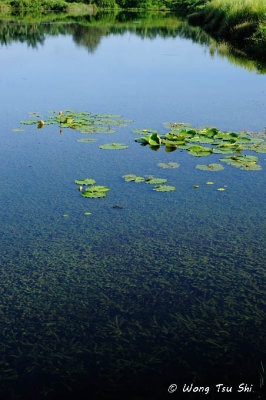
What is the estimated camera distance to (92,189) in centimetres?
365

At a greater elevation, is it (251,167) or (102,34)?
(102,34)

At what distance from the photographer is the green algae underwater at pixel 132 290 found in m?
1.83

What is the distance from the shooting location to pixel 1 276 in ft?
8.15

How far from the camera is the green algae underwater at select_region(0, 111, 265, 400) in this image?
1.83m

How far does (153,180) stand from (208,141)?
1.29m

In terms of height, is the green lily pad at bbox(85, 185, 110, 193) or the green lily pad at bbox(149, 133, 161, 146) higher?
the green lily pad at bbox(149, 133, 161, 146)

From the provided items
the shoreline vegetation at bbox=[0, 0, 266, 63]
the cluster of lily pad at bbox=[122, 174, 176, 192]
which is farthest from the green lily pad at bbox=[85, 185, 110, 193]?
the shoreline vegetation at bbox=[0, 0, 266, 63]

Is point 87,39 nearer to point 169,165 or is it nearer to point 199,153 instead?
point 199,153

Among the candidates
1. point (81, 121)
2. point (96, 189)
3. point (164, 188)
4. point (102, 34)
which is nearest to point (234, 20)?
point (102, 34)

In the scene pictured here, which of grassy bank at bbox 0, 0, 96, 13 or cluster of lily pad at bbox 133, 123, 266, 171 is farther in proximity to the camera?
grassy bank at bbox 0, 0, 96, 13

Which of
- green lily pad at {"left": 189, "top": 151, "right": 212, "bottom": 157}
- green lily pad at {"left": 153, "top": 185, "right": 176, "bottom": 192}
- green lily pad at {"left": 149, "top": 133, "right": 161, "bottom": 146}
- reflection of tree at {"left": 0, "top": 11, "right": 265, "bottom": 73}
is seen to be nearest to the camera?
green lily pad at {"left": 153, "top": 185, "right": 176, "bottom": 192}

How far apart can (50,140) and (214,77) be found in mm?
5308

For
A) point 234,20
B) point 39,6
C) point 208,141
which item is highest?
point 39,6

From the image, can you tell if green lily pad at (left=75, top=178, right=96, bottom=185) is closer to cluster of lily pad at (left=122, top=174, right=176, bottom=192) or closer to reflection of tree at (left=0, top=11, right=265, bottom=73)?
cluster of lily pad at (left=122, top=174, right=176, bottom=192)
